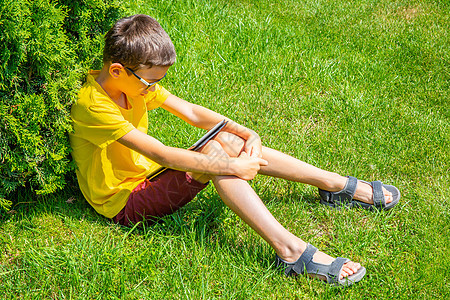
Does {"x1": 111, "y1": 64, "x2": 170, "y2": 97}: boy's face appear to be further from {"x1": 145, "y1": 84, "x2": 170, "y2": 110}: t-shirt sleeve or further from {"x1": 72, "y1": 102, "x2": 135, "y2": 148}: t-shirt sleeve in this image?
{"x1": 145, "y1": 84, "x2": 170, "y2": 110}: t-shirt sleeve

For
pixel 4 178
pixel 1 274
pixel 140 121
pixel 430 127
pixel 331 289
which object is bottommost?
pixel 1 274

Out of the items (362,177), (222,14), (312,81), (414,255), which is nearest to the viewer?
(414,255)

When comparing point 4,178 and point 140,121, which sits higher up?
point 140,121

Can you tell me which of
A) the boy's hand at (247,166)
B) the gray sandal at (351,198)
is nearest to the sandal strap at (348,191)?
the gray sandal at (351,198)

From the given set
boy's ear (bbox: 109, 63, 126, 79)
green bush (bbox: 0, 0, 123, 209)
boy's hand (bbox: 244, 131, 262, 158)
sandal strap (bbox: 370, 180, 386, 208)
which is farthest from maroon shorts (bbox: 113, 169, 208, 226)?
sandal strap (bbox: 370, 180, 386, 208)

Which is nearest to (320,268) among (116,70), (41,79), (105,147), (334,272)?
(334,272)

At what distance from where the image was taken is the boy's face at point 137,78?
2764 millimetres

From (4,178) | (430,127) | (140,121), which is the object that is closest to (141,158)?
(140,121)

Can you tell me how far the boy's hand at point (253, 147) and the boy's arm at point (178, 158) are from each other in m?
0.25

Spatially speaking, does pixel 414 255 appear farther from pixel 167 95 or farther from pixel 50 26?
pixel 50 26

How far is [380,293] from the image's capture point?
286 cm

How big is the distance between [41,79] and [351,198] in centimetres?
221

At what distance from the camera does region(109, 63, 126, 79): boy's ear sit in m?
2.72

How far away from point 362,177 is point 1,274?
8.69 ft
